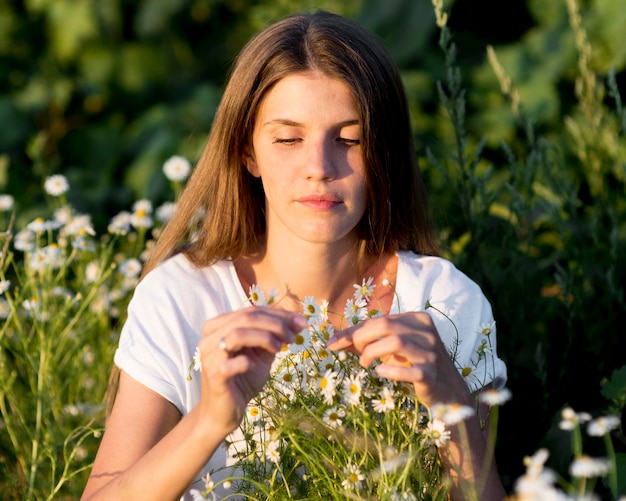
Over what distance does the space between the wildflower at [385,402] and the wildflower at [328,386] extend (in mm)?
61

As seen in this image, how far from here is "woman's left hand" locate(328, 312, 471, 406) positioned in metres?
1.23

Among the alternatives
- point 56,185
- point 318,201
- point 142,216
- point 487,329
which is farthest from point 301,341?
point 56,185

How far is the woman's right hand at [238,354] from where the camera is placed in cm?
120

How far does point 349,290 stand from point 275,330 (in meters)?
0.83

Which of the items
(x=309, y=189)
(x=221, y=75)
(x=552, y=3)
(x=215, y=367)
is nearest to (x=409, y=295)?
(x=309, y=189)

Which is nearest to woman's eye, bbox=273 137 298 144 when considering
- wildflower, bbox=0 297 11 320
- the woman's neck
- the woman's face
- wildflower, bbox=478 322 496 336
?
the woman's face

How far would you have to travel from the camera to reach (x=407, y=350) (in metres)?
1.25

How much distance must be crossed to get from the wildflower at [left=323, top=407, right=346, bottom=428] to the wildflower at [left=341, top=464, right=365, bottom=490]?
0.20 feet

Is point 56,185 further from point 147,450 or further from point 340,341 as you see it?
point 340,341

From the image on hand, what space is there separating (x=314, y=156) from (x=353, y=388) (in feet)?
1.99

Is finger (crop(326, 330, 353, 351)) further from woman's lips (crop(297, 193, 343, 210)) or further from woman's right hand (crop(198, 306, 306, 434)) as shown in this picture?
woman's lips (crop(297, 193, 343, 210))

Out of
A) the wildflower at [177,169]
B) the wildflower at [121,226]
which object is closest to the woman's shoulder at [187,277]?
the wildflower at [121,226]

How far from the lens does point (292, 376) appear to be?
4.56ft

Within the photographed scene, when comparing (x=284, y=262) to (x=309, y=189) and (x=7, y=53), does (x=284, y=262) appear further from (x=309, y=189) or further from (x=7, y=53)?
(x=7, y=53)
